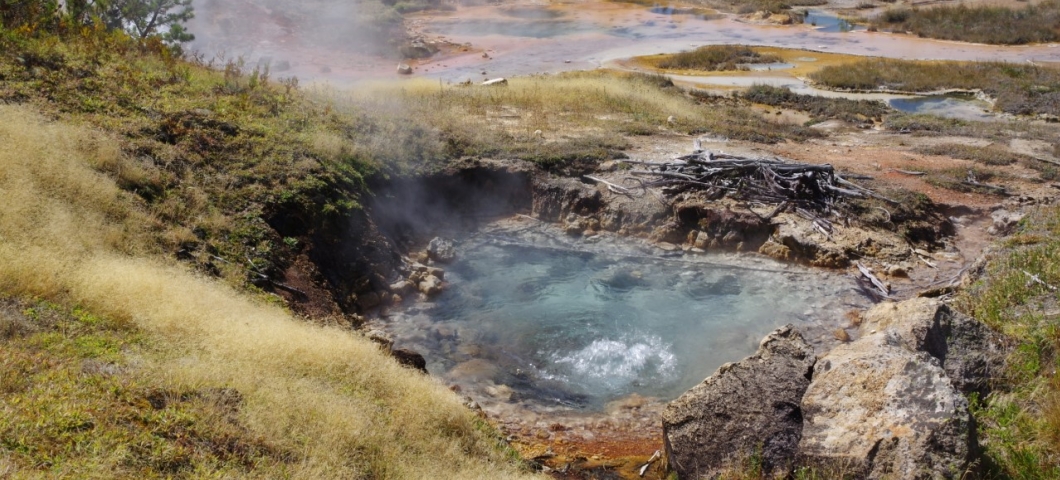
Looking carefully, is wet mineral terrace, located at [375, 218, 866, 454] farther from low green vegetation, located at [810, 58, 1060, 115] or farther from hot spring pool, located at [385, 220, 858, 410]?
low green vegetation, located at [810, 58, 1060, 115]

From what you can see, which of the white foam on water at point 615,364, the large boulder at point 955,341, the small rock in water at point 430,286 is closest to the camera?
the large boulder at point 955,341

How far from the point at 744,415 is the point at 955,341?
6.11 ft

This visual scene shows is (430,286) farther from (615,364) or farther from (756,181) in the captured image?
(756,181)

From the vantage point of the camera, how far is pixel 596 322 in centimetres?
872

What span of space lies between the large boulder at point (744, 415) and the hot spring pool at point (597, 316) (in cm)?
189

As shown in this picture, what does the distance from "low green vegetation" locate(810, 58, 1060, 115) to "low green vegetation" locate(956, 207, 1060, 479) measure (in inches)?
561

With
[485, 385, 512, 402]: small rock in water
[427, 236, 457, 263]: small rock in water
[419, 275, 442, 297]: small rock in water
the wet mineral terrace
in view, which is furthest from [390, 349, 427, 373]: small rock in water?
[427, 236, 457, 263]: small rock in water

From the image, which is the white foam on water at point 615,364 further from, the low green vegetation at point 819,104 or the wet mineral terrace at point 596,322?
the low green vegetation at point 819,104

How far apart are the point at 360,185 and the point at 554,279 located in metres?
3.14

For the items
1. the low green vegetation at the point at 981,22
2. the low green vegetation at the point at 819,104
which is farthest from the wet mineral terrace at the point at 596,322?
the low green vegetation at the point at 981,22

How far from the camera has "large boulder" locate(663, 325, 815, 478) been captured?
496 centimetres

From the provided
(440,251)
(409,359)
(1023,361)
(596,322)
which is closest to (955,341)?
(1023,361)

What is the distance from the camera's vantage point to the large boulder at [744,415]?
4.96 m

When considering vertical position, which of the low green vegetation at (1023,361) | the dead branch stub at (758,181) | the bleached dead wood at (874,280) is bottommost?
the bleached dead wood at (874,280)
